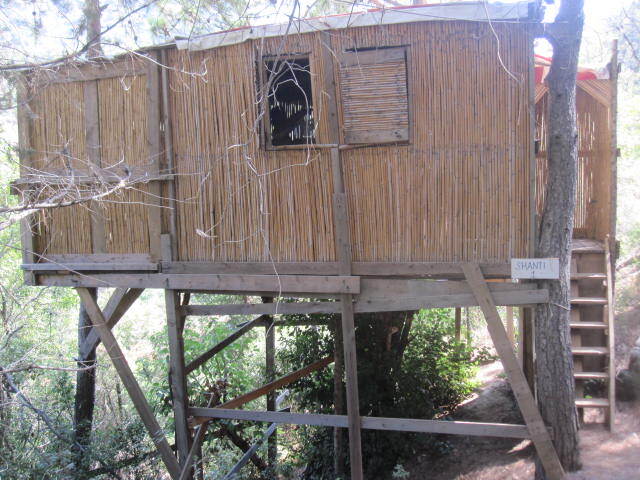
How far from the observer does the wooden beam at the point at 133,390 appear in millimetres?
5902

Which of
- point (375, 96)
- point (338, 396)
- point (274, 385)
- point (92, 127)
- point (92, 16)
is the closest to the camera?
point (375, 96)

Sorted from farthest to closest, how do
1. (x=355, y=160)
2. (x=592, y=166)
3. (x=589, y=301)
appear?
1. (x=592, y=166)
2. (x=589, y=301)
3. (x=355, y=160)

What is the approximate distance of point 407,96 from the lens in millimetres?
4980

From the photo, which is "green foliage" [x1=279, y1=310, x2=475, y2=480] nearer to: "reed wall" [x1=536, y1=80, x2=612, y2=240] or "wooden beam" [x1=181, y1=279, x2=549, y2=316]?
"wooden beam" [x1=181, y1=279, x2=549, y2=316]

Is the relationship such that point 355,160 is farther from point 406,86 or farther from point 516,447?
point 516,447

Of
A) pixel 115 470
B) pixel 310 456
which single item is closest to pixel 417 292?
pixel 310 456

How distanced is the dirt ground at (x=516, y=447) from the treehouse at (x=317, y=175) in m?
0.72

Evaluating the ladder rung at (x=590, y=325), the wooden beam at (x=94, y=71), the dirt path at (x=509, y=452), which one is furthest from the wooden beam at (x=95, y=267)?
the ladder rung at (x=590, y=325)

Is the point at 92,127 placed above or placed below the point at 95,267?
above

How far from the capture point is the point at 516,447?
21.1 ft

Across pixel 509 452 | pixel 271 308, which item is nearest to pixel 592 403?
pixel 509 452

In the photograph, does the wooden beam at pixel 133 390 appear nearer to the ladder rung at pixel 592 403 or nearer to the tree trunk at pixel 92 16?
the tree trunk at pixel 92 16

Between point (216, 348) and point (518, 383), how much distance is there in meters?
3.81

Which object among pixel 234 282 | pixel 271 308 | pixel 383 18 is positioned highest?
pixel 383 18
